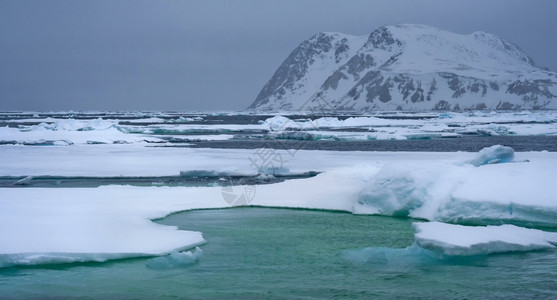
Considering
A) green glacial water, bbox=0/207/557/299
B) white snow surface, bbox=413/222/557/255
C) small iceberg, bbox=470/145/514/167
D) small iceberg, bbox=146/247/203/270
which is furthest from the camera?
small iceberg, bbox=470/145/514/167

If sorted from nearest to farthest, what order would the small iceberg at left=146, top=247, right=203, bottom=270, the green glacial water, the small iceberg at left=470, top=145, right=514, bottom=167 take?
Result: the green glacial water → the small iceberg at left=146, top=247, right=203, bottom=270 → the small iceberg at left=470, top=145, right=514, bottom=167

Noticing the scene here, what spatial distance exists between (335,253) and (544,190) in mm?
4468

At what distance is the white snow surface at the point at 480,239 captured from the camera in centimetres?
885

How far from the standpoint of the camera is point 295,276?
796cm

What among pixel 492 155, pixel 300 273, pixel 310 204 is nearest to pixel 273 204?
pixel 310 204

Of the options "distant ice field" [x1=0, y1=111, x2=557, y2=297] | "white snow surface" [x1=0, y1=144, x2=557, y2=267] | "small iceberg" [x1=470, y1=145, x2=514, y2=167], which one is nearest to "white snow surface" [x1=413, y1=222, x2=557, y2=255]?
"distant ice field" [x1=0, y1=111, x2=557, y2=297]

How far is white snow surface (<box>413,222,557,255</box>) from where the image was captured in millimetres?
8852

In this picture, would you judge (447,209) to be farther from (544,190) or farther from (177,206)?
(177,206)

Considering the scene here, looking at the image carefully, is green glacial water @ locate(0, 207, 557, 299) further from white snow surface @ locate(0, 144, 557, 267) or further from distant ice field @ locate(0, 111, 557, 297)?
white snow surface @ locate(0, 144, 557, 267)

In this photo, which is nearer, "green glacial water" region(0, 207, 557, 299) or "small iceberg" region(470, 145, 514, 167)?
"green glacial water" region(0, 207, 557, 299)

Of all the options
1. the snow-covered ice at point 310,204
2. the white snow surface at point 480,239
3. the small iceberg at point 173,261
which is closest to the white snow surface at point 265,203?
the snow-covered ice at point 310,204

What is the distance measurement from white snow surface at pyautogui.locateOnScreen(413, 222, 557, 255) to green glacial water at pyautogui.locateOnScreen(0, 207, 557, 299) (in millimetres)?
143

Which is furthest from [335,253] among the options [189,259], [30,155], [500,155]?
[30,155]

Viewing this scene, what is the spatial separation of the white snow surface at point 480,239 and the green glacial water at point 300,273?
143 millimetres
